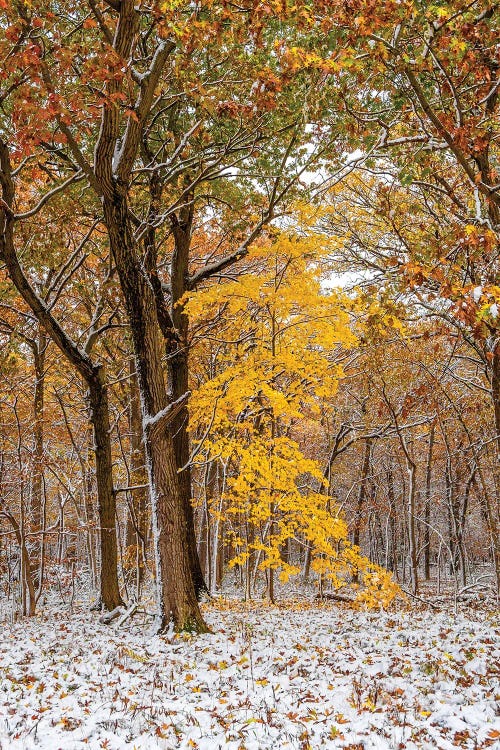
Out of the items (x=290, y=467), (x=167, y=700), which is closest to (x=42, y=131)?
(x=167, y=700)

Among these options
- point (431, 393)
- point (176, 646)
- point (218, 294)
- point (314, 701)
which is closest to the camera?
point (314, 701)

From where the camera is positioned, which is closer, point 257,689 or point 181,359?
point 257,689

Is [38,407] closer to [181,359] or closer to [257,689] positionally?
[181,359]

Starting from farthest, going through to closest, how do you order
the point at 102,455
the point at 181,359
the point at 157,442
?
the point at 181,359 < the point at 102,455 < the point at 157,442

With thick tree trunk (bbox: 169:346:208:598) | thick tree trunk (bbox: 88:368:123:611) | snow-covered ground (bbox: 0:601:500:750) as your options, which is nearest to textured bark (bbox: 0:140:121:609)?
thick tree trunk (bbox: 88:368:123:611)

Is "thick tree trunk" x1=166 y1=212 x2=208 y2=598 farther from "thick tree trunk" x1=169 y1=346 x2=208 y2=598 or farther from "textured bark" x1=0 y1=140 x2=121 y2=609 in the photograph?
"textured bark" x1=0 y1=140 x2=121 y2=609

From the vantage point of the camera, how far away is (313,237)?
9516 millimetres

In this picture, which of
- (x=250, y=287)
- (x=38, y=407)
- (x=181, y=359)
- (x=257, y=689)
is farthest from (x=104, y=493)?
(x=257, y=689)

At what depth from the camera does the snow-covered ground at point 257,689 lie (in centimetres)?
368

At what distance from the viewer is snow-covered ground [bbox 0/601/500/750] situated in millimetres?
3676

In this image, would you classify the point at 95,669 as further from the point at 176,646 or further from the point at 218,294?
the point at 218,294

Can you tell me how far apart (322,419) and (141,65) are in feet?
40.4

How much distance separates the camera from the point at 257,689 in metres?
4.72

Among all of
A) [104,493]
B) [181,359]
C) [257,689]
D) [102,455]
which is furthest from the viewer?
[181,359]
